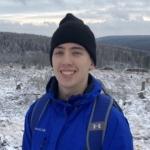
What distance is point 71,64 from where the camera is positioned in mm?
2354

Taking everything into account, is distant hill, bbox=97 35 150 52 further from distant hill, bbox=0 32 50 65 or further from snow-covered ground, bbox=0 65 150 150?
snow-covered ground, bbox=0 65 150 150

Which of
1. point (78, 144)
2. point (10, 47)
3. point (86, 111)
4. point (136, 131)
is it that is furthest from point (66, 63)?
point (10, 47)

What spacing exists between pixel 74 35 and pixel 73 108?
1.31 ft

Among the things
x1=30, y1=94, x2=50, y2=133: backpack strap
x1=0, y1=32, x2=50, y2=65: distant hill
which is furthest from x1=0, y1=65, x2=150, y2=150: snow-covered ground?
x1=0, y1=32, x2=50, y2=65: distant hill

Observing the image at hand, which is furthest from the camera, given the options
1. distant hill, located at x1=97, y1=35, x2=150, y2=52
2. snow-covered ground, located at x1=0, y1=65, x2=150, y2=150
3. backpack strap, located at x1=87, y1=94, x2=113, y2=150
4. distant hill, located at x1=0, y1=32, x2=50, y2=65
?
distant hill, located at x1=97, y1=35, x2=150, y2=52

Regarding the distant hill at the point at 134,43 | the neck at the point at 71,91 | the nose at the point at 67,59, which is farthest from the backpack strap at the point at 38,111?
the distant hill at the point at 134,43

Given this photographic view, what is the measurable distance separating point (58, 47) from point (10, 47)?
210 ft

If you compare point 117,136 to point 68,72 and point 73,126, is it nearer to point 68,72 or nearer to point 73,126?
point 73,126

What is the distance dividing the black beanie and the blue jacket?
192 mm

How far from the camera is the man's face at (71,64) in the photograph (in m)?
2.35

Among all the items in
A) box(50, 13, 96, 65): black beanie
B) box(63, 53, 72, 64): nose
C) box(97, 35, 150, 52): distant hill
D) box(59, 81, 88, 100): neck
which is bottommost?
box(97, 35, 150, 52): distant hill

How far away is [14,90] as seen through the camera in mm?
17344

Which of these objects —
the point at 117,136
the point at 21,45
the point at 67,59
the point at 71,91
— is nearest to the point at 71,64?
the point at 67,59

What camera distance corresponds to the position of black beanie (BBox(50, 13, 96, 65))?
2.40 meters
